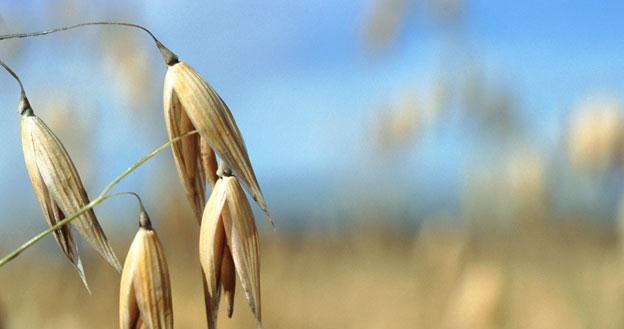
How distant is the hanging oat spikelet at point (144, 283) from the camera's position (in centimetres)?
47

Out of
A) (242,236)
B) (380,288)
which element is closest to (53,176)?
(242,236)

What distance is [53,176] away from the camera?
19.3 inches

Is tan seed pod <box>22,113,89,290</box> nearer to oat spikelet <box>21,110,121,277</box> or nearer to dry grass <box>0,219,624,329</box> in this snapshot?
oat spikelet <box>21,110,121,277</box>

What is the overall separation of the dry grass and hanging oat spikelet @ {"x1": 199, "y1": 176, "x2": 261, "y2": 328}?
2.39 feet

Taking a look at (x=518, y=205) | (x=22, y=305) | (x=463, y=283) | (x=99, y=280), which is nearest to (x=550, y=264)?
(x=518, y=205)

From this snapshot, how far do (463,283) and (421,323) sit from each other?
0.27 metres

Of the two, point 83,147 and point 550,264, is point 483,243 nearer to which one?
point 550,264

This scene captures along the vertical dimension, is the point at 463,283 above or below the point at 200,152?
below

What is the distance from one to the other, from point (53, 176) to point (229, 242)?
0.38 ft

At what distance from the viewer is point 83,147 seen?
1.27 meters

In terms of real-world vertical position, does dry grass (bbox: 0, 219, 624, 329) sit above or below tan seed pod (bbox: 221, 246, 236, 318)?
below

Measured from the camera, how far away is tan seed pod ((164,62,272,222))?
47 cm

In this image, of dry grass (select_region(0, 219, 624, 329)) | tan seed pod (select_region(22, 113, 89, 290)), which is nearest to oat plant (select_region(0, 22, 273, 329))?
tan seed pod (select_region(22, 113, 89, 290))

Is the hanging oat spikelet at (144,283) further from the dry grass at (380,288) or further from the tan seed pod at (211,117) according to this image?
the dry grass at (380,288)
